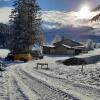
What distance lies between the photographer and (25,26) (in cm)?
6819

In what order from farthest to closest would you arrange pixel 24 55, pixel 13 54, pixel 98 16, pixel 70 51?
pixel 70 51 → pixel 13 54 → pixel 24 55 → pixel 98 16

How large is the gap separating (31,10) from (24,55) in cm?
1314

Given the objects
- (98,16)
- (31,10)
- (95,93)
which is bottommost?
(95,93)

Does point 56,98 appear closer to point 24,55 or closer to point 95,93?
point 95,93

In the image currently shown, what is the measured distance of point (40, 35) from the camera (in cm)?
7019

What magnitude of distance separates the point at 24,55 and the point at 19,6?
13.7 metres

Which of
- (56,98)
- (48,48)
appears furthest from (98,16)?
(48,48)

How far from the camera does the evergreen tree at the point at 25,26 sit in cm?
6806

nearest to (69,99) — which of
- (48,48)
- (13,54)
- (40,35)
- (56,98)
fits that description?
(56,98)

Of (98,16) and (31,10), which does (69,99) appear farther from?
(31,10)

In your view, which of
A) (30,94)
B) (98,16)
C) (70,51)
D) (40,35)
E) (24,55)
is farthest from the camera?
(70,51)

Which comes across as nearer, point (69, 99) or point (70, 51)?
point (69, 99)

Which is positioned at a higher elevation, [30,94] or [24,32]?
[24,32]

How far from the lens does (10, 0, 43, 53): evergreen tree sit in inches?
2680
